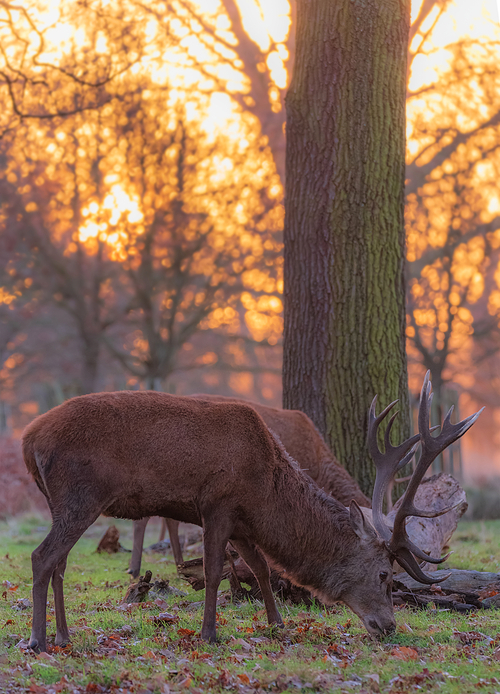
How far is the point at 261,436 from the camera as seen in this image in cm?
564

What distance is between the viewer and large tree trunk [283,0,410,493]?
802cm

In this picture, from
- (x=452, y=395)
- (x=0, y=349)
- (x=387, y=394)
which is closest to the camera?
(x=387, y=394)

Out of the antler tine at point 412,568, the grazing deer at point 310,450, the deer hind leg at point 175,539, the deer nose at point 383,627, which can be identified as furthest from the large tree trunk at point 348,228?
the deer nose at point 383,627

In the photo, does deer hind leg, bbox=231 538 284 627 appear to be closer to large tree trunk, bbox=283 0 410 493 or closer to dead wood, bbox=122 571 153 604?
dead wood, bbox=122 571 153 604

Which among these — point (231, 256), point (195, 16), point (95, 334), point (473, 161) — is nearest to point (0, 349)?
point (95, 334)

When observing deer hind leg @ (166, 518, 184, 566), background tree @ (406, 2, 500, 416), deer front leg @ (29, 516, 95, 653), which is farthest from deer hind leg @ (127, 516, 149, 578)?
background tree @ (406, 2, 500, 416)

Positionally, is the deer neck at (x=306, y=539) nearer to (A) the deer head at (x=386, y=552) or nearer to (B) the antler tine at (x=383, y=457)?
(A) the deer head at (x=386, y=552)

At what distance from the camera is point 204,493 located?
17.5ft

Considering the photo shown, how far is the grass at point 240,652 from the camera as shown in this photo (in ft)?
13.6

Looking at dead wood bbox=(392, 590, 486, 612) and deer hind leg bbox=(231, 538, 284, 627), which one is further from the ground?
deer hind leg bbox=(231, 538, 284, 627)

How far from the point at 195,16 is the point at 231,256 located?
5882mm

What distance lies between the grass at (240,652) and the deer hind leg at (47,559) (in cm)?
16

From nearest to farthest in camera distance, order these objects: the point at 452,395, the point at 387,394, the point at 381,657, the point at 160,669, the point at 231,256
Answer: the point at 160,669, the point at 381,657, the point at 387,394, the point at 452,395, the point at 231,256

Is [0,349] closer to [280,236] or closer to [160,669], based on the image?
[280,236]
